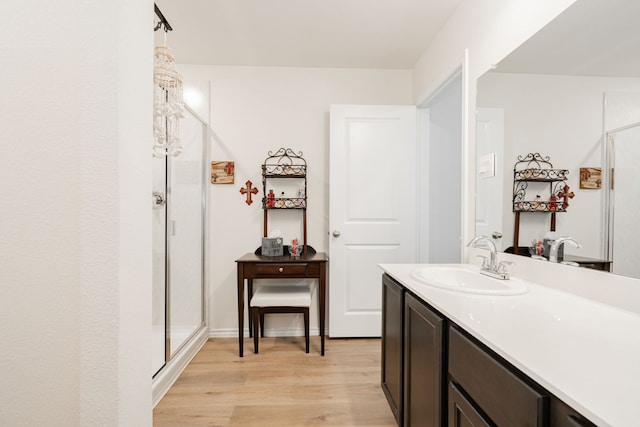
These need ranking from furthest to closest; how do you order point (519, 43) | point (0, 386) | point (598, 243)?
point (519, 43) < point (598, 243) < point (0, 386)

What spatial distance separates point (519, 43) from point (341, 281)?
202 cm

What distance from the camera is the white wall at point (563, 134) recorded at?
1023 millimetres

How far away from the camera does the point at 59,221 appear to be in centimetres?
78

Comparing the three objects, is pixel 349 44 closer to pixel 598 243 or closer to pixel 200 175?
pixel 200 175

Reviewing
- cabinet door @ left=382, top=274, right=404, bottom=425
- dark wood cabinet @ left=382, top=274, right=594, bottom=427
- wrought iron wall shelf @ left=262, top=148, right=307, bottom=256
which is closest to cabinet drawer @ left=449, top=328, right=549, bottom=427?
dark wood cabinet @ left=382, top=274, right=594, bottom=427

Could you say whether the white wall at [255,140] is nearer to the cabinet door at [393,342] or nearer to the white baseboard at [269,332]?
the white baseboard at [269,332]

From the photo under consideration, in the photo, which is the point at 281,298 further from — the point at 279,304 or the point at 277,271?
the point at 277,271

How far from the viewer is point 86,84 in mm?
743

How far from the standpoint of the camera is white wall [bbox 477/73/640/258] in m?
1.02

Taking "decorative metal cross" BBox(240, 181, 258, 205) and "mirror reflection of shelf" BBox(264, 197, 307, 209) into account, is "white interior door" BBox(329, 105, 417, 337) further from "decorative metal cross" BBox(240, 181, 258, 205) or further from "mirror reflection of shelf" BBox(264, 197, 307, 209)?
"decorative metal cross" BBox(240, 181, 258, 205)

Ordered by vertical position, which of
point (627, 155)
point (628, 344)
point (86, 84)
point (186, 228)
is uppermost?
point (86, 84)

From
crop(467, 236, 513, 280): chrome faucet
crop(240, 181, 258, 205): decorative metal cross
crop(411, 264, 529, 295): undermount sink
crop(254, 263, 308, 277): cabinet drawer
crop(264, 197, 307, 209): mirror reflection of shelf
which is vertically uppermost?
crop(240, 181, 258, 205): decorative metal cross

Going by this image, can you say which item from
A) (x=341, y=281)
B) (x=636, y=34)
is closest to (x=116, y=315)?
(x=636, y=34)

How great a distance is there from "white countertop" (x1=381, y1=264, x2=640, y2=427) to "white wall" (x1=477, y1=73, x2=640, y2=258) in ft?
0.66
